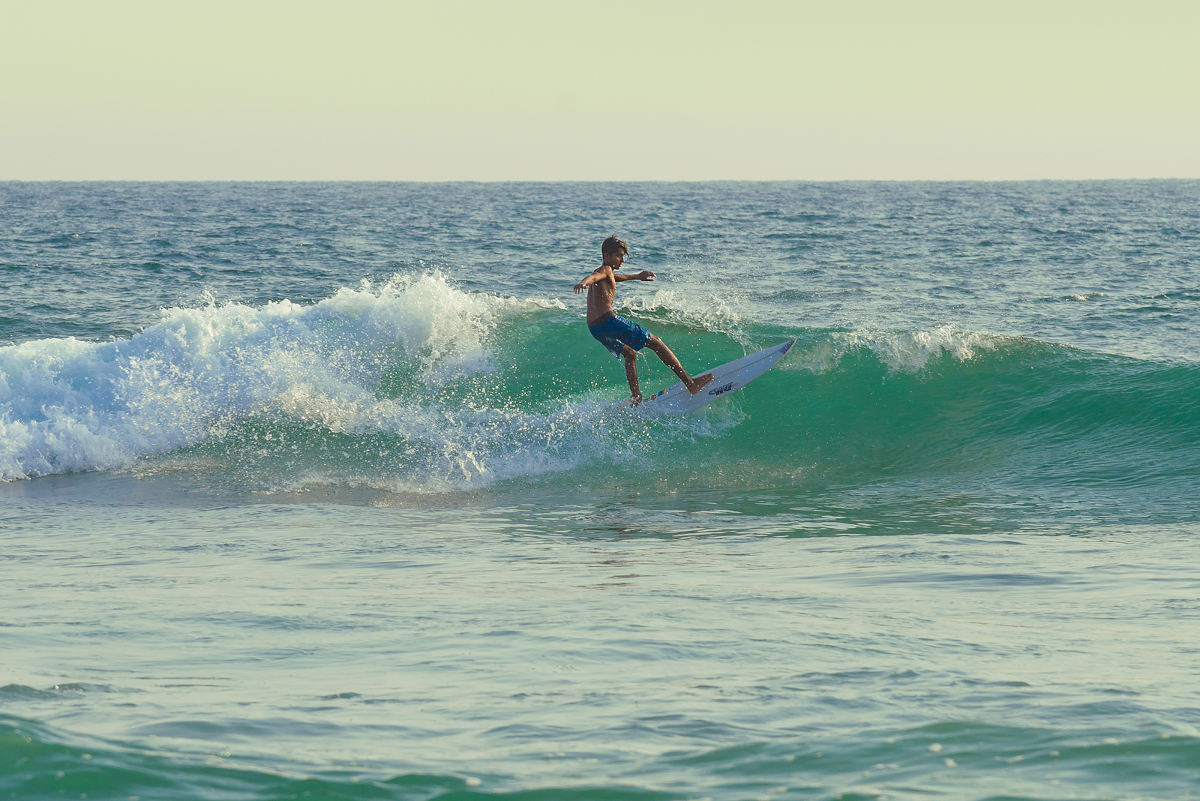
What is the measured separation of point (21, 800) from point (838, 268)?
1007 inches

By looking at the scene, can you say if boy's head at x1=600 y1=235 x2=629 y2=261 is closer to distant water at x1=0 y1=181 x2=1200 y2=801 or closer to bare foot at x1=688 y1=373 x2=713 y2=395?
bare foot at x1=688 y1=373 x2=713 y2=395

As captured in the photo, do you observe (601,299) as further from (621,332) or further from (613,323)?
(621,332)

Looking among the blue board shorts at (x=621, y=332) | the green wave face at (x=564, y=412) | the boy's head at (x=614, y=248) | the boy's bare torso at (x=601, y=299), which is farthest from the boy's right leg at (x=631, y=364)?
the boy's head at (x=614, y=248)

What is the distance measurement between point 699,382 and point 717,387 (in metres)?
0.41

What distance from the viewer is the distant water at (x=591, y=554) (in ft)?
12.6

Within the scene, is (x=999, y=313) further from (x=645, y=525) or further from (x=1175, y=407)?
(x=645, y=525)

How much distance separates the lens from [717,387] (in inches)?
479

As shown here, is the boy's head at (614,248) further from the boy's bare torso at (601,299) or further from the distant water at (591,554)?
the distant water at (591,554)

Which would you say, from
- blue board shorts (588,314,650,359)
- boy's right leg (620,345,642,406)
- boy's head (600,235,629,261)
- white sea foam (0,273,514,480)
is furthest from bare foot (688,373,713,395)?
white sea foam (0,273,514,480)

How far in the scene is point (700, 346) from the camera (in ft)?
48.2

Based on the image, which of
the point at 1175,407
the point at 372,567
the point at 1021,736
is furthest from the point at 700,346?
the point at 1021,736

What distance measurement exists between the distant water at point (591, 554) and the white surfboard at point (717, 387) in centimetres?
22

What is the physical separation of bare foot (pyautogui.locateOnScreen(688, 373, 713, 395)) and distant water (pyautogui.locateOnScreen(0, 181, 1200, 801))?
49 centimetres

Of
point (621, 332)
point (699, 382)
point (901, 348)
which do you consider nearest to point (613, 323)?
point (621, 332)
